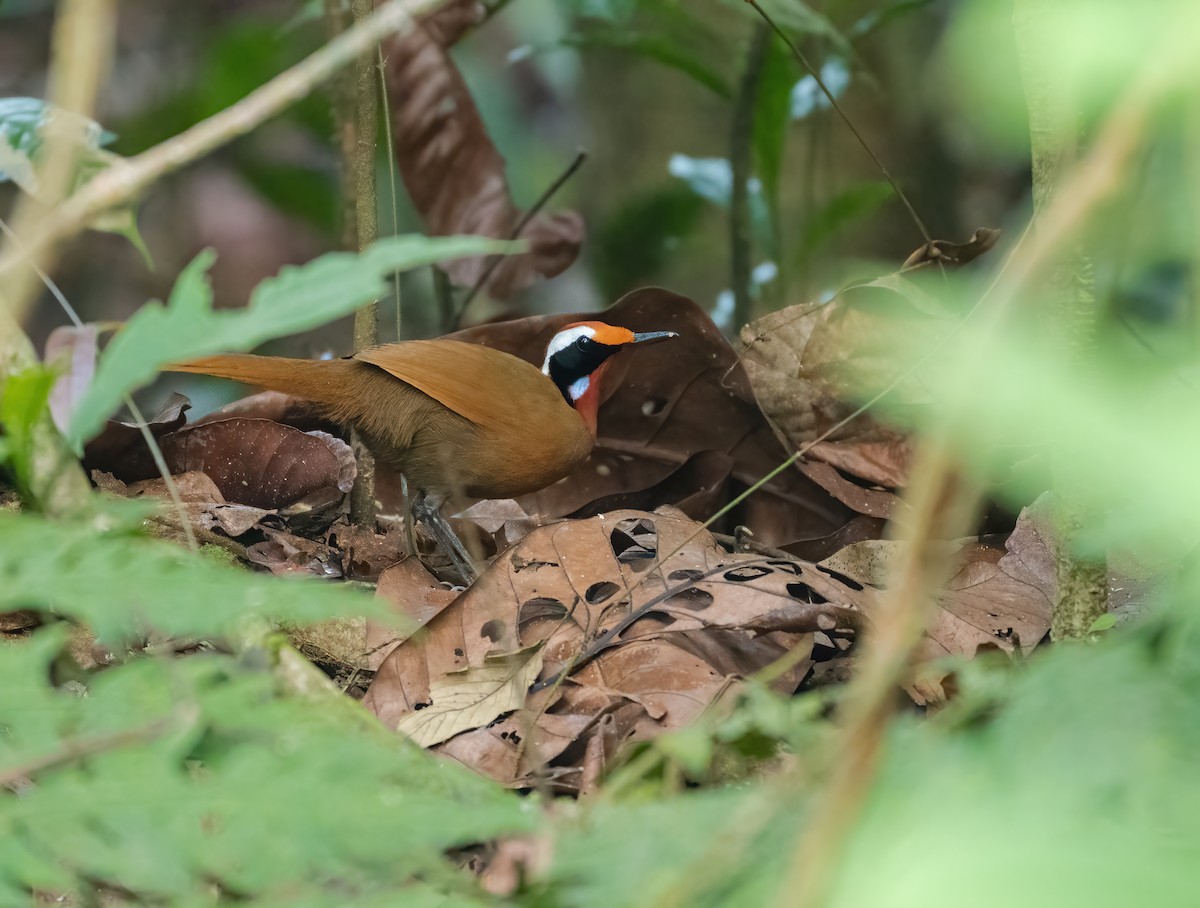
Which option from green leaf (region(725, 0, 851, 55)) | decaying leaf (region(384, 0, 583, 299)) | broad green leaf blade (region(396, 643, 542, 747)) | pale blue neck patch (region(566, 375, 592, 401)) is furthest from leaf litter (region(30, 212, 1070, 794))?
green leaf (region(725, 0, 851, 55))

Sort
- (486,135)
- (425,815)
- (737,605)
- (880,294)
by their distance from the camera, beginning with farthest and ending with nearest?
(486,135)
(880,294)
(737,605)
(425,815)

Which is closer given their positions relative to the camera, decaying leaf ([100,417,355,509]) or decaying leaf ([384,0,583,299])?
decaying leaf ([100,417,355,509])

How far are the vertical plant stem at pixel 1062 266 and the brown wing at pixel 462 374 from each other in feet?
7.66

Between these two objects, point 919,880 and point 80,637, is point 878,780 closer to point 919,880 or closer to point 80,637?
point 919,880

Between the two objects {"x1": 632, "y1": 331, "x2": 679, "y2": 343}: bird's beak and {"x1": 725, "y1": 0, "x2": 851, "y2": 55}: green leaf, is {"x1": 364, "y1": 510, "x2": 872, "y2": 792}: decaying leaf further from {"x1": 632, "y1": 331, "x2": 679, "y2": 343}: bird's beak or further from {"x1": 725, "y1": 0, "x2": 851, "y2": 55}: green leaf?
{"x1": 725, "y1": 0, "x2": 851, "y2": 55}: green leaf

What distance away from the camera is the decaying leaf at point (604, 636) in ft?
6.01

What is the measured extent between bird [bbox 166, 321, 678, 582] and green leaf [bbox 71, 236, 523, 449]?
2.72m

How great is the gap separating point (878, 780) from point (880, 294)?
252 centimetres

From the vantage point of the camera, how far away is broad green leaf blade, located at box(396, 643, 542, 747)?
1.87 metres

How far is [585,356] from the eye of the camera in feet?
13.3

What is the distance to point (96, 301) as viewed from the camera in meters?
5.73

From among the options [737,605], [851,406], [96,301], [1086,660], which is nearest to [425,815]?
[1086,660]

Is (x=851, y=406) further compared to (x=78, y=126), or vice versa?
(x=851, y=406)

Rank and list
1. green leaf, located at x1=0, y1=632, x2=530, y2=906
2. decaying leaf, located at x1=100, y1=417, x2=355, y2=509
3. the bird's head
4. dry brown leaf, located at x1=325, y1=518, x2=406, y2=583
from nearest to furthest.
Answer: green leaf, located at x1=0, y1=632, x2=530, y2=906 → dry brown leaf, located at x1=325, y1=518, x2=406, y2=583 → decaying leaf, located at x1=100, y1=417, x2=355, y2=509 → the bird's head
